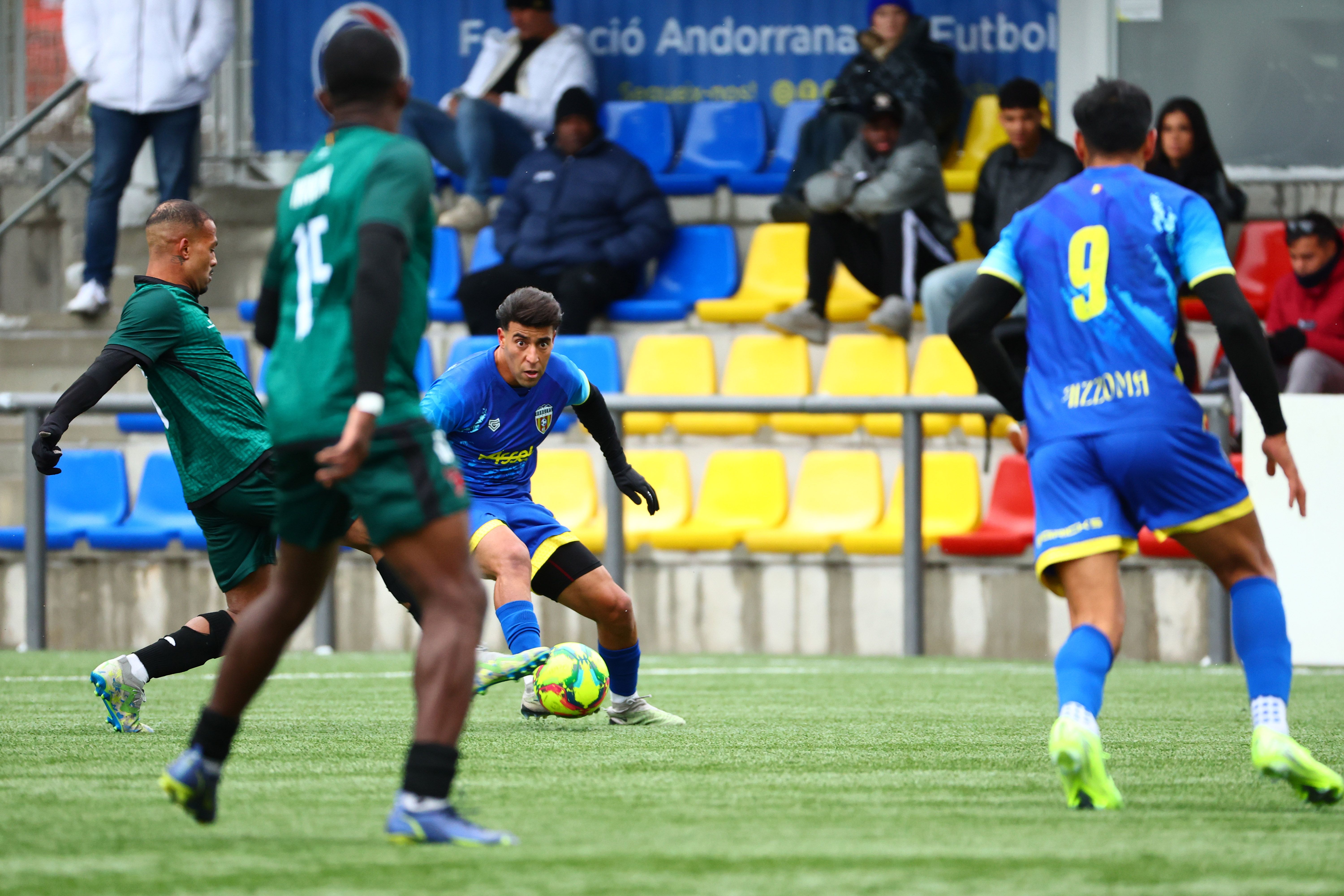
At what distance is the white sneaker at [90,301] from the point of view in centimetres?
1344

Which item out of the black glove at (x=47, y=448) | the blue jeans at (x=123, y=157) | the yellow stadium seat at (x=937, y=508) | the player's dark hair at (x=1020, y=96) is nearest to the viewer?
the black glove at (x=47, y=448)

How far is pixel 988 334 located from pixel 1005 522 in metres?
6.46

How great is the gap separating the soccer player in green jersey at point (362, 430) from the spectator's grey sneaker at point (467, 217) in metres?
9.60

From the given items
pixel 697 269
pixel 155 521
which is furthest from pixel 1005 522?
pixel 155 521

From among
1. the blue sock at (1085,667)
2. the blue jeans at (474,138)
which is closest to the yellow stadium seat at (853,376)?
the blue jeans at (474,138)

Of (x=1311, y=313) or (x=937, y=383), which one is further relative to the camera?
(x=937, y=383)

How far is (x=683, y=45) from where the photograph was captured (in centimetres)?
1466

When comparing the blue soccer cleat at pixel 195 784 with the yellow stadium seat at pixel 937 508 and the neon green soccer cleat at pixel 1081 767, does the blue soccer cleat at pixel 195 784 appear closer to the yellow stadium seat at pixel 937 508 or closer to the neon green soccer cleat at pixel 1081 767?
the neon green soccer cleat at pixel 1081 767

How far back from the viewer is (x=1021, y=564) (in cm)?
1075

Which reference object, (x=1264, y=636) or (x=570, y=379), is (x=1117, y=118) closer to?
(x=1264, y=636)

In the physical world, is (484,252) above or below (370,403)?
above

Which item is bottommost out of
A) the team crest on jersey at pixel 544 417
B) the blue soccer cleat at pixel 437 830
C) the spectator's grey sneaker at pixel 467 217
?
the blue soccer cleat at pixel 437 830

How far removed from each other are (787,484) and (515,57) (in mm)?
4156

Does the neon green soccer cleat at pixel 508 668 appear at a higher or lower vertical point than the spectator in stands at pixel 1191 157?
lower
